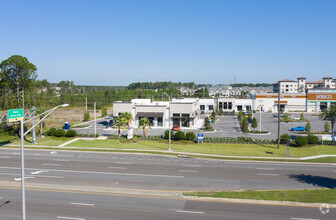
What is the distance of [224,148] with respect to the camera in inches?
1719

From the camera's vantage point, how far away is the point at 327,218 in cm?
1766

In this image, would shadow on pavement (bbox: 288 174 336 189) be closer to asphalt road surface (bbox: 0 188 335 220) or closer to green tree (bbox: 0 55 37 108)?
asphalt road surface (bbox: 0 188 335 220)

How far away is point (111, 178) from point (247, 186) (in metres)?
13.0

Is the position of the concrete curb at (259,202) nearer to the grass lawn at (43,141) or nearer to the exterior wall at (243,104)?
the grass lawn at (43,141)

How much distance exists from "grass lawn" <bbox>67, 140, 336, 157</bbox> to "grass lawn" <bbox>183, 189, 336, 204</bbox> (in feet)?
52.2

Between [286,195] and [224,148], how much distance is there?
22.0 m

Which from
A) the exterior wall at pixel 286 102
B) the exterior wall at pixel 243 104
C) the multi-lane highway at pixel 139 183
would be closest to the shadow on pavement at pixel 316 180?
the multi-lane highway at pixel 139 183

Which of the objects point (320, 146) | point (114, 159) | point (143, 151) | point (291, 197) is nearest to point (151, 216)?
point (291, 197)

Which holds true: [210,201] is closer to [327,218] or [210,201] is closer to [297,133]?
[327,218]

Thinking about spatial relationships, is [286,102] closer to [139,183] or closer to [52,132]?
[52,132]

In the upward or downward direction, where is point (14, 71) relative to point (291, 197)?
upward

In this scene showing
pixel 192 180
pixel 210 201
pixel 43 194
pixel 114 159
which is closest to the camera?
pixel 210 201

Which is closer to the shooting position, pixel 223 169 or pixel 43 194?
pixel 43 194

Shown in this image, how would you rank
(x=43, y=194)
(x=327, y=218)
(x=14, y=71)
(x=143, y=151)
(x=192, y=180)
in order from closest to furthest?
(x=327, y=218) < (x=43, y=194) < (x=192, y=180) < (x=143, y=151) < (x=14, y=71)
